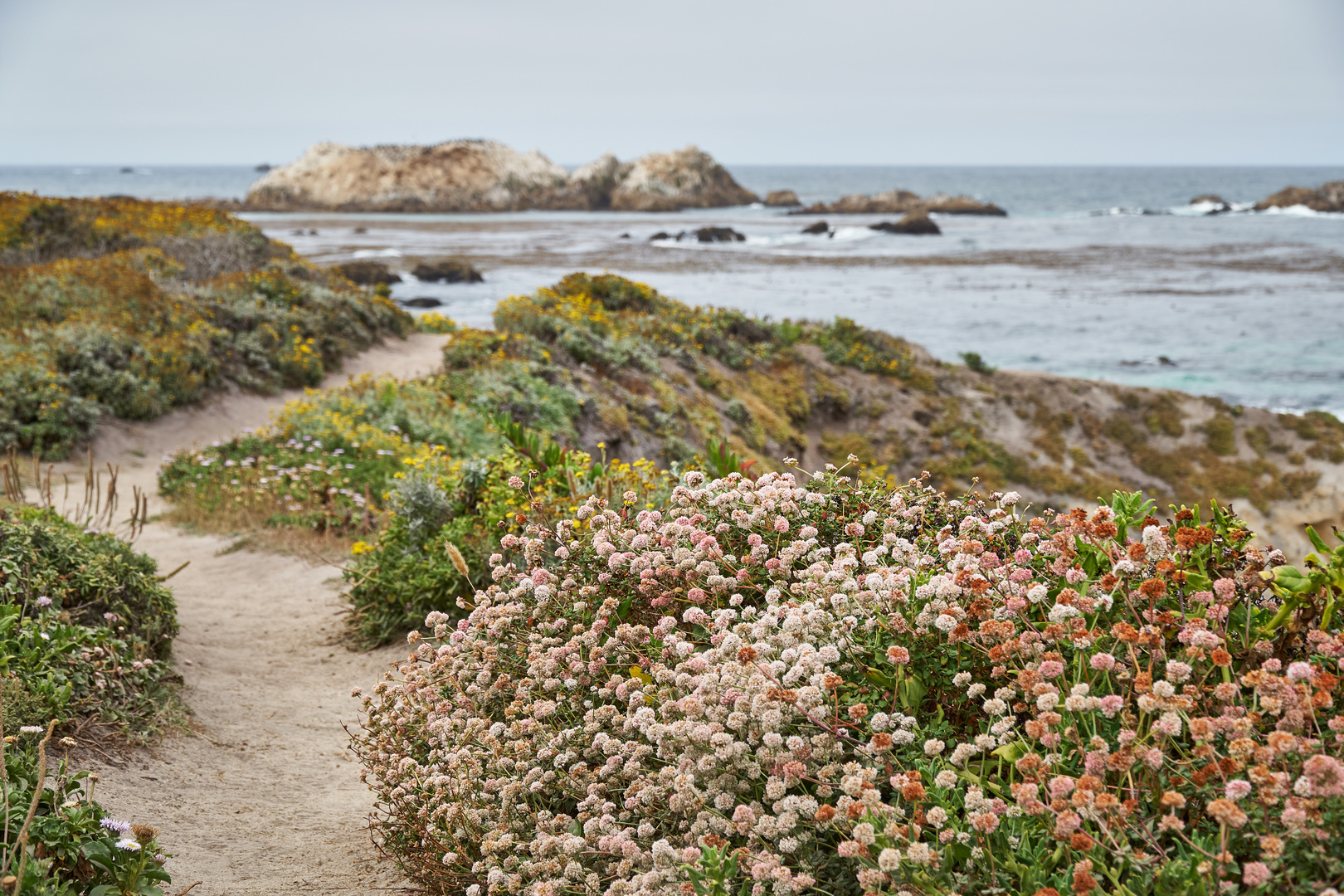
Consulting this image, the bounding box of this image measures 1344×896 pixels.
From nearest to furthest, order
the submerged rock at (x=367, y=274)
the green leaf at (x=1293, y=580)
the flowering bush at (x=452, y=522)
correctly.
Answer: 1. the green leaf at (x=1293, y=580)
2. the flowering bush at (x=452, y=522)
3. the submerged rock at (x=367, y=274)

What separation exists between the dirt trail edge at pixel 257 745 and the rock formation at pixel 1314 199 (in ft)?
298

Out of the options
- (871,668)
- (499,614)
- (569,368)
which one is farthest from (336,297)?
(871,668)

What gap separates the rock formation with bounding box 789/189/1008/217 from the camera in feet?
257

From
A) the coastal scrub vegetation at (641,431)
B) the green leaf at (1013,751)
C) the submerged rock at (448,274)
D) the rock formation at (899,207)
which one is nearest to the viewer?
the green leaf at (1013,751)

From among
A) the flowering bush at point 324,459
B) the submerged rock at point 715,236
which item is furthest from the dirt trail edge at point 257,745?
the submerged rock at point 715,236

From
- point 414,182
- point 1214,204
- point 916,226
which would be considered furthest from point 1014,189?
point 414,182

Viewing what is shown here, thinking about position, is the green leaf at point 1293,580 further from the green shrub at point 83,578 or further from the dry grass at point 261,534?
the dry grass at point 261,534

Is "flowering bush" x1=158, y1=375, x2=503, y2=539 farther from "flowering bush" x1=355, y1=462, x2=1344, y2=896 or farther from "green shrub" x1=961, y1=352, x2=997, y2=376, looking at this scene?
"green shrub" x1=961, y1=352, x2=997, y2=376

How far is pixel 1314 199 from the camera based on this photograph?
78375 mm

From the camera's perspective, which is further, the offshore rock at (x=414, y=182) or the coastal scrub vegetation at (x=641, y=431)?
the offshore rock at (x=414, y=182)

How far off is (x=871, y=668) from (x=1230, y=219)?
8119cm

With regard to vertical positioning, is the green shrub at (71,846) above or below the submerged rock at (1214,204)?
below

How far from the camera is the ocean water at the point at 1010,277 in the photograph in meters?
24.4

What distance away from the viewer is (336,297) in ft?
60.9
